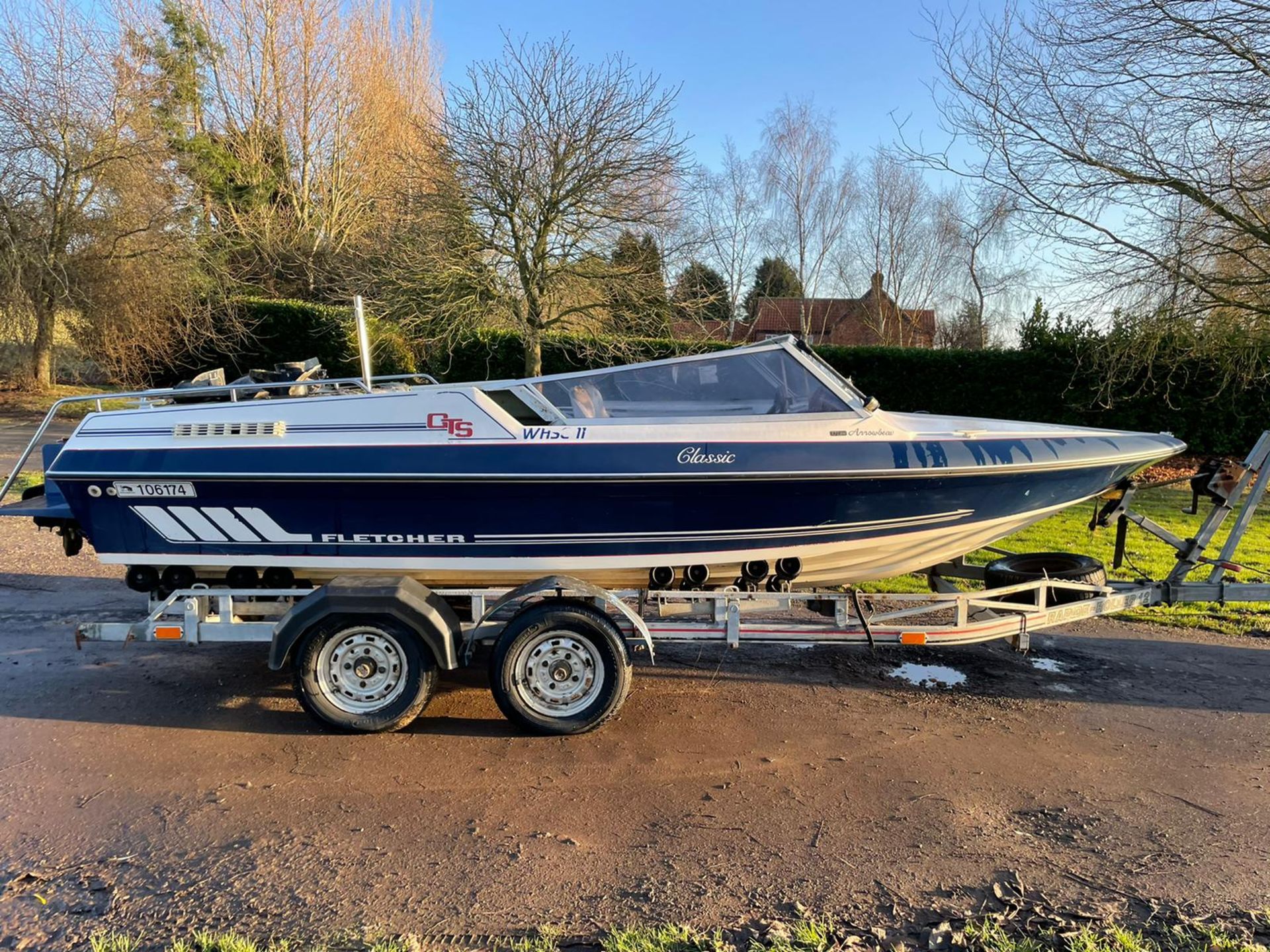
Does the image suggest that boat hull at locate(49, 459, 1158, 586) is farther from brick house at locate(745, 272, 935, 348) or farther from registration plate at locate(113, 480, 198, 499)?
brick house at locate(745, 272, 935, 348)

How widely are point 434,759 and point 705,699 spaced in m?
1.54

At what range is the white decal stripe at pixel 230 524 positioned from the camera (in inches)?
168

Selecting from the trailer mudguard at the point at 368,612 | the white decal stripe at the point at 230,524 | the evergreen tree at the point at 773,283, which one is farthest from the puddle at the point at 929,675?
the evergreen tree at the point at 773,283

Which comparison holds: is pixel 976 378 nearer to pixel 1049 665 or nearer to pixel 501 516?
pixel 1049 665

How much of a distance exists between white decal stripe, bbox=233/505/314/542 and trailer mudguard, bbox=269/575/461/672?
417 millimetres

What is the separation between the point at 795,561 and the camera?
458 centimetres

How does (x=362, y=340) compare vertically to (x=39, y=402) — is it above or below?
below

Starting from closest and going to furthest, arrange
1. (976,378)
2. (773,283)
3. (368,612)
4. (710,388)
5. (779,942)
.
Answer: (779,942)
(368,612)
(710,388)
(976,378)
(773,283)

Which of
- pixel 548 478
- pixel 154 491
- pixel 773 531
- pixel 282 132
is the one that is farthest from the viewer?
pixel 282 132

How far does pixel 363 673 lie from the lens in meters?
4.15

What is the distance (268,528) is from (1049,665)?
479cm

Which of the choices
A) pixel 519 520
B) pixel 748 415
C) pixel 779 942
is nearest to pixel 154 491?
pixel 519 520

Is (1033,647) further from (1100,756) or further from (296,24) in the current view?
(296,24)

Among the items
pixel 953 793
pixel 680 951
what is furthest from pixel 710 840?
pixel 953 793
